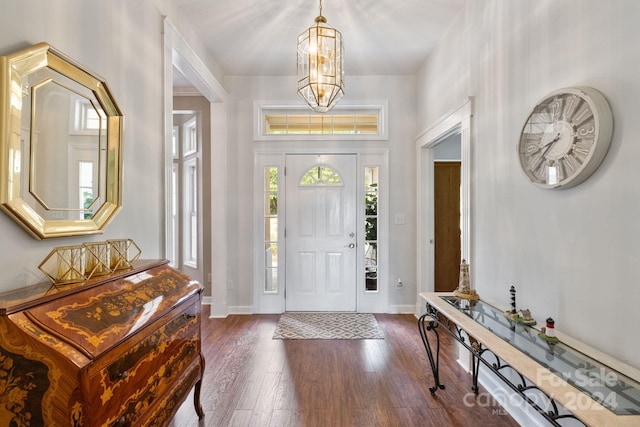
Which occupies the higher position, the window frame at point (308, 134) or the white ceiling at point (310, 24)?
the white ceiling at point (310, 24)

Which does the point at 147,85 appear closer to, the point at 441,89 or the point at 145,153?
the point at 145,153

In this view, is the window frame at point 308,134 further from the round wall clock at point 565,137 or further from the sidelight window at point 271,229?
the round wall clock at point 565,137

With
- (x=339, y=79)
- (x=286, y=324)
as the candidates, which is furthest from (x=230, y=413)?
(x=339, y=79)

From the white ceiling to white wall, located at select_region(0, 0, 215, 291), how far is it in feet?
1.78

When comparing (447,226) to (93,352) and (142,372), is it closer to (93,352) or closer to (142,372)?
(142,372)

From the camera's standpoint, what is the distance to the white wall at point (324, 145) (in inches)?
155

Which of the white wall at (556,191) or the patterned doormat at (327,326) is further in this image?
the patterned doormat at (327,326)

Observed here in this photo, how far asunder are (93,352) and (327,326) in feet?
8.98

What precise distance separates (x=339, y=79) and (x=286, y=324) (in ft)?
8.69

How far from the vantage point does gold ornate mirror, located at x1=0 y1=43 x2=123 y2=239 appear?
1.18 m

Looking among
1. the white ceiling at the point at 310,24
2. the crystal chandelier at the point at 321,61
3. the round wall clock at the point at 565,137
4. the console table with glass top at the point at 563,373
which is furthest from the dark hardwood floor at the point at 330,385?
the white ceiling at the point at 310,24

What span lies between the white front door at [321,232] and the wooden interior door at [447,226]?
120 centimetres

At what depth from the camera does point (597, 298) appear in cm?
142

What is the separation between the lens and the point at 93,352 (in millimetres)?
1006
